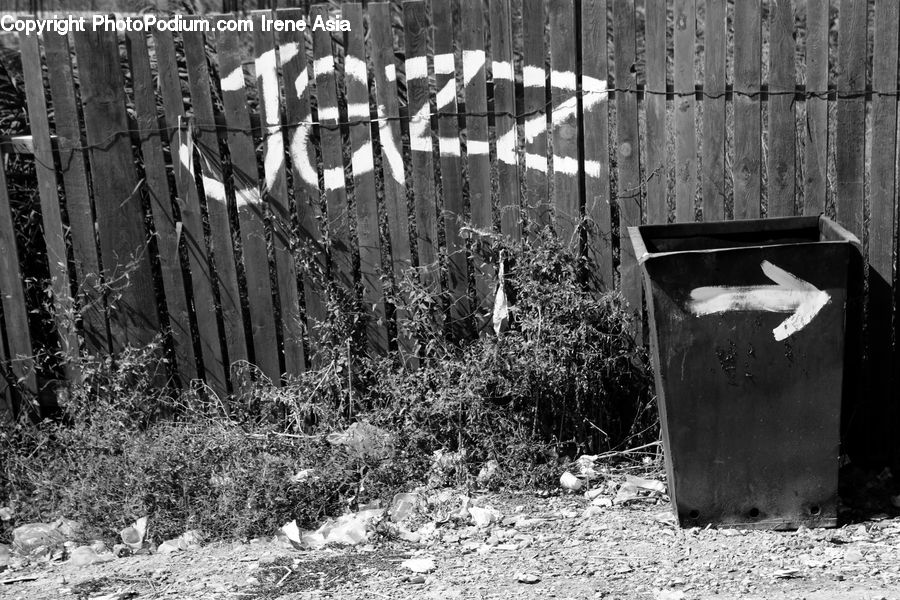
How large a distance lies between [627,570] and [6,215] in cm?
350

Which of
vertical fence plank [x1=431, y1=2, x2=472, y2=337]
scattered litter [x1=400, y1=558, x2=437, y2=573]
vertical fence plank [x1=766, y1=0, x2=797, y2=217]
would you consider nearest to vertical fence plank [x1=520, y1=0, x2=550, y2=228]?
vertical fence plank [x1=431, y1=2, x2=472, y2=337]

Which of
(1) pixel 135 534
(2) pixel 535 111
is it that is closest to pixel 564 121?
(2) pixel 535 111

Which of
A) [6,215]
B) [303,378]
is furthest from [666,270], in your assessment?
[6,215]

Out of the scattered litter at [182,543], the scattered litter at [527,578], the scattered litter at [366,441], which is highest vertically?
the scattered litter at [366,441]

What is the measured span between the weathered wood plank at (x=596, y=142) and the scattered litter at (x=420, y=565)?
168 cm

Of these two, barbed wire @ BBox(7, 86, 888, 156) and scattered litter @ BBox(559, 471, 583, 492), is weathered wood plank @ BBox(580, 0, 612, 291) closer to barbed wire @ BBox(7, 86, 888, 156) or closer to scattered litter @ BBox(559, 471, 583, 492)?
barbed wire @ BBox(7, 86, 888, 156)

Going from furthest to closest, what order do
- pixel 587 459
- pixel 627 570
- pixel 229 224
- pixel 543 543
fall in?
1. pixel 229 224
2. pixel 587 459
3. pixel 543 543
4. pixel 627 570

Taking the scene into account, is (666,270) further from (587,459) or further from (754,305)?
(587,459)

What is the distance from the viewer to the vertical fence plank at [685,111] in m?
4.19

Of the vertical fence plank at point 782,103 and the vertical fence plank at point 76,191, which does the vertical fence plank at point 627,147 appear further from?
Result: the vertical fence plank at point 76,191

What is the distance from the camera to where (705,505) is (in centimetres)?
367

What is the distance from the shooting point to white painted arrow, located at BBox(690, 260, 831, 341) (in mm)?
3477

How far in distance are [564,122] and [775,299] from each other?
4.70 feet

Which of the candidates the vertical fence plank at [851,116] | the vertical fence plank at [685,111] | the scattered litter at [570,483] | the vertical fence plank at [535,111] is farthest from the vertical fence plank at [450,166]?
the vertical fence plank at [851,116]
